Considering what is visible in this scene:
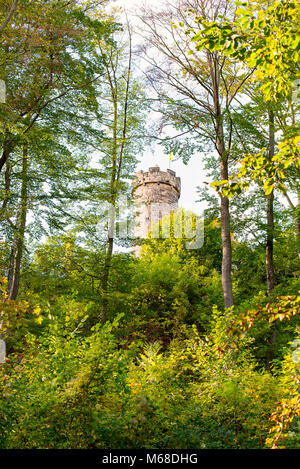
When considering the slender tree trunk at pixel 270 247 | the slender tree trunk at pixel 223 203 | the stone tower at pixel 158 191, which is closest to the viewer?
the slender tree trunk at pixel 223 203

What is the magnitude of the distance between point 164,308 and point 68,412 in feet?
32.5

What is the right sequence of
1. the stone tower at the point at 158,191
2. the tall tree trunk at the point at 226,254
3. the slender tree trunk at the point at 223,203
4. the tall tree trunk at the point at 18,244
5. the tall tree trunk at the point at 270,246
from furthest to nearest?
the stone tower at the point at 158,191
the tall tree trunk at the point at 270,246
the tall tree trunk at the point at 18,244
the slender tree trunk at the point at 223,203
the tall tree trunk at the point at 226,254

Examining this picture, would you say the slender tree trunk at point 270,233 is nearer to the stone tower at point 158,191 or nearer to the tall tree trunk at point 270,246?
the tall tree trunk at point 270,246

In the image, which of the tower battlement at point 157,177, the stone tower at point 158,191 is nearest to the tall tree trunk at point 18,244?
the stone tower at point 158,191

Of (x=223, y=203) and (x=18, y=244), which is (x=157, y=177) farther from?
(x=18, y=244)

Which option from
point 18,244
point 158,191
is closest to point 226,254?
point 18,244

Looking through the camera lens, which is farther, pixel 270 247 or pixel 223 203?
pixel 270 247

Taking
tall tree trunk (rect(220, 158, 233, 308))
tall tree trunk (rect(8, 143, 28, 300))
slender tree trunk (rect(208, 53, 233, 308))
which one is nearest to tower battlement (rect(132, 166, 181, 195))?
slender tree trunk (rect(208, 53, 233, 308))

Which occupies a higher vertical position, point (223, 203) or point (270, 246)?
point (223, 203)

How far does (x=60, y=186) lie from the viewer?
1098cm

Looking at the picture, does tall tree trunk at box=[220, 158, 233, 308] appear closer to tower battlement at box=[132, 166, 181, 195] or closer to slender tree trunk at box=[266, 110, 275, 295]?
slender tree trunk at box=[266, 110, 275, 295]

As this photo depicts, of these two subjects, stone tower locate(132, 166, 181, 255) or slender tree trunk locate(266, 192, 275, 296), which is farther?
stone tower locate(132, 166, 181, 255)

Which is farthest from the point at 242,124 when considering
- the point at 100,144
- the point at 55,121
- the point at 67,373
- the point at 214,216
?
the point at 67,373

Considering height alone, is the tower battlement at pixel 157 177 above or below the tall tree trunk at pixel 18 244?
above
